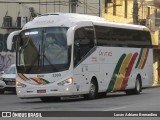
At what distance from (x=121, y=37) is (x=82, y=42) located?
4752mm

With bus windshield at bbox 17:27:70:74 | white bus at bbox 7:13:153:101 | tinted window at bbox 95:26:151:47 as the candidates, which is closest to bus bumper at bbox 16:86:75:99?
white bus at bbox 7:13:153:101

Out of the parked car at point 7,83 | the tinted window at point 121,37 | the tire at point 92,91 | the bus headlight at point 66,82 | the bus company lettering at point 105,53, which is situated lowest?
the parked car at point 7,83

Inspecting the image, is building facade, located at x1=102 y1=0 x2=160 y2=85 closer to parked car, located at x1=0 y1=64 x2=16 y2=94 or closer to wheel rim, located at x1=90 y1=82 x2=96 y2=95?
parked car, located at x1=0 y1=64 x2=16 y2=94

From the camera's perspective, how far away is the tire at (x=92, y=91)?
82.5 feet

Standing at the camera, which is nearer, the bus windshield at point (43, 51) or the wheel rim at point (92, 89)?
the bus windshield at point (43, 51)

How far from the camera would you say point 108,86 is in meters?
27.1

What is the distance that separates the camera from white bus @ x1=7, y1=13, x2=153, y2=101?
23.4m

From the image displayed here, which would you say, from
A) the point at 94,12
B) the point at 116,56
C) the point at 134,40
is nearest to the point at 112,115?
the point at 116,56

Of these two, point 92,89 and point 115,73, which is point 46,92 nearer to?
point 92,89

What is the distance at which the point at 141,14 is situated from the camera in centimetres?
5550

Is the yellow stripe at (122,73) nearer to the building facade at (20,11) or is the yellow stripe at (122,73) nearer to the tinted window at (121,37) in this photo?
the tinted window at (121,37)

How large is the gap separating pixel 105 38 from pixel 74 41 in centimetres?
346

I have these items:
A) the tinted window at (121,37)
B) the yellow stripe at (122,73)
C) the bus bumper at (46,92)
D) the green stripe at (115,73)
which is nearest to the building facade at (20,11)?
the tinted window at (121,37)

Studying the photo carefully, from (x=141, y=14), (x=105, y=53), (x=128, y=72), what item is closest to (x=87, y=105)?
(x=105, y=53)
